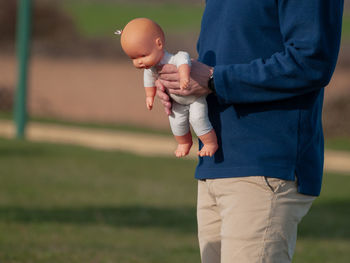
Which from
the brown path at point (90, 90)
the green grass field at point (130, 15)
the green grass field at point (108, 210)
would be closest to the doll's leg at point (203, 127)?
the green grass field at point (108, 210)

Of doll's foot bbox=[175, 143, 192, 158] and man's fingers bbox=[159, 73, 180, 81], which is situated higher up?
man's fingers bbox=[159, 73, 180, 81]

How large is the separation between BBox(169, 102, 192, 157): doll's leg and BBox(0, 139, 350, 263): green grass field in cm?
271

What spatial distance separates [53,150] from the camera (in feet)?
37.5

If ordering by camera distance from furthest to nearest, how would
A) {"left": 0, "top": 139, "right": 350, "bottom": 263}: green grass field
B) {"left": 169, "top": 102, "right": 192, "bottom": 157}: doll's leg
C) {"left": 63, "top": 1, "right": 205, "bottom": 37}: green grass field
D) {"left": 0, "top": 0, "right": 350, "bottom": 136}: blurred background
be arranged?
{"left": 63, "top": 1, "right": 205, "bottom": 37}: green grass field → {"left": 0, "top": 0, "right": 350, "bottom": 136}: blurred background → {"left": 0, "top": 139, "right": 350, "bottom": 263}: green grass field → {"left": 169, "top": 102, "right": 192, "bottom": 157}: doll's leg

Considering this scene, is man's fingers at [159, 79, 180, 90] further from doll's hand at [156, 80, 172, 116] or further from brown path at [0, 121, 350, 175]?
brown path at [0, 121, 350, 175]

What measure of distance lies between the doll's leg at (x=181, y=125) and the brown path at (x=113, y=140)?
9071 mm

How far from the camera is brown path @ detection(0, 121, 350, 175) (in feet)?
40.4

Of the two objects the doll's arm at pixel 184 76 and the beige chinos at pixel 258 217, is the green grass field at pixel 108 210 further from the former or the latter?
the doll's arm at pixel 184 76

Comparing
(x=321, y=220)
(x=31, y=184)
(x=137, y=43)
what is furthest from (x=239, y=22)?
(x=31, y=184)

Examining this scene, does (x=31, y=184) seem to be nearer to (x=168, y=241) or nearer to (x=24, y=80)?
(x=168, y=241)

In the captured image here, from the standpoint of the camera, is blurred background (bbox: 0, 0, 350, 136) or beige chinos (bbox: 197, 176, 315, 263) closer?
beige chinos (bbox: 197, 176, 315, 263)

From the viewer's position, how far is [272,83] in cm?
265

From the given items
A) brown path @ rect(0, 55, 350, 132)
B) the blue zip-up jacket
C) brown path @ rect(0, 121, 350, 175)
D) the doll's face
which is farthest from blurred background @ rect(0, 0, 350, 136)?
the doll's face

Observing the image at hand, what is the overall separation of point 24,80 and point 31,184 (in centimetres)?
482
